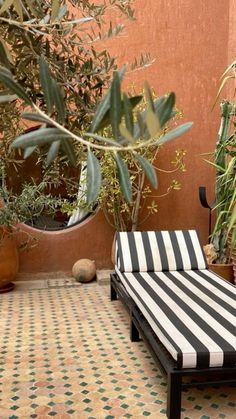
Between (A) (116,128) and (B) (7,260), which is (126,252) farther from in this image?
(A) (116,128)

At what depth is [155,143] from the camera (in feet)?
2.03

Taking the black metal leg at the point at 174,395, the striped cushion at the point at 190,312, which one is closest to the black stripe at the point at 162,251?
the striped cushion at the point at 190,312

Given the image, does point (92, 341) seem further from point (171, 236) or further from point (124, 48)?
point (124, 48)

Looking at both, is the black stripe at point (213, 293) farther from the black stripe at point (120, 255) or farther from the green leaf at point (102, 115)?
the green leaf at point (102, 115)

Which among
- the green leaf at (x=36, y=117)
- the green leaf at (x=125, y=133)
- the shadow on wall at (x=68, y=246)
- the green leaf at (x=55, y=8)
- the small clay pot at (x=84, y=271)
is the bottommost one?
the small clay pot at (x=84, y=271)

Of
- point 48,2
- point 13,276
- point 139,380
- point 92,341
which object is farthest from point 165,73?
point 48,2

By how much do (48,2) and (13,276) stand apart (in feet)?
15.7

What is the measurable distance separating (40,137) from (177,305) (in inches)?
124

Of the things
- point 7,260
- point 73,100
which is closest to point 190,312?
point 73,100

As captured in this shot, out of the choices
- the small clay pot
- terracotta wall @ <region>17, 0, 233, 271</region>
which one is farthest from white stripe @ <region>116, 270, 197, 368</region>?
terracotta wall @ <region>17, 0, 233, 271</region>

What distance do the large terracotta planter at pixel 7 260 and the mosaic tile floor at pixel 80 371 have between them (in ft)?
1.59

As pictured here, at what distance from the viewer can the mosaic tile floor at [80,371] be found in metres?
2.91

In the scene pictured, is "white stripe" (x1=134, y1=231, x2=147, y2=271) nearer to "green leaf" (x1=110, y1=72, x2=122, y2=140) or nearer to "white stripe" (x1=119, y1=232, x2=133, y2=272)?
"white stripe" (x1=119, y1=232, x2=133, y2=272)

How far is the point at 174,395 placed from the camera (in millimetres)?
2709
